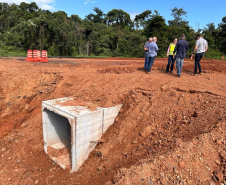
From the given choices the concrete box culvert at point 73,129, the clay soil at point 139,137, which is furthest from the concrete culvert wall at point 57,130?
the clay soil at point 139,137

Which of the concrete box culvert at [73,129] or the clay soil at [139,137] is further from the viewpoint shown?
the concrete box culvert at [73,129]

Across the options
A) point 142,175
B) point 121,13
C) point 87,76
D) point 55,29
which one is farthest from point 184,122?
point 121,13

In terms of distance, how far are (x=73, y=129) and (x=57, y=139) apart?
1.74 meters

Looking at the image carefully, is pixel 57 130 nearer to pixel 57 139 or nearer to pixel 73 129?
pixel 57 139

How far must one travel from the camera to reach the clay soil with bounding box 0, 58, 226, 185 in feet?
8.71

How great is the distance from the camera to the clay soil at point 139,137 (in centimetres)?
266

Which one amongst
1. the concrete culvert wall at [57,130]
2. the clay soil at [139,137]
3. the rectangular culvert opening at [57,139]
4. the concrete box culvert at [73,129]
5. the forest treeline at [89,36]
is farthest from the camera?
the forest treeline at [89,36]

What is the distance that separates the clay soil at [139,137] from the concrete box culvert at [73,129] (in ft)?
0.52

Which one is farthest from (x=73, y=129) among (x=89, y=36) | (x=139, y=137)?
(x=89, y=36)

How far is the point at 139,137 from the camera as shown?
391 centimetres

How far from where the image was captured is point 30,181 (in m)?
4.03

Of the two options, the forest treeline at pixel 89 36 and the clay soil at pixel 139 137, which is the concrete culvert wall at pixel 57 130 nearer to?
the clay soil at pixel 139 137

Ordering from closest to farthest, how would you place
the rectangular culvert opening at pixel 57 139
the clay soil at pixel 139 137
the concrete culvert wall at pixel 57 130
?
the clay soil at pixel 139 137 < the rectangular culvert opening at pixel 57 139 < the concrete culvert wall at pixel 57 130

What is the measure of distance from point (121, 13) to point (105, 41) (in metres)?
15.7
